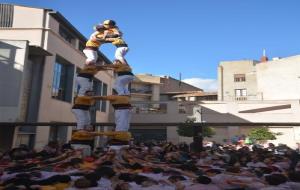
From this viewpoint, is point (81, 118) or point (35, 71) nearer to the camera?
point (81, 118)

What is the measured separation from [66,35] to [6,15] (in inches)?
210

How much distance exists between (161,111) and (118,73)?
125 feet

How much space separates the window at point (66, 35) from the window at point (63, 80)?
88.8 inches

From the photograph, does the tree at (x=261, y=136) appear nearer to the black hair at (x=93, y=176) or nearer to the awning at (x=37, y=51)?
the awning at (x=37, y=51)

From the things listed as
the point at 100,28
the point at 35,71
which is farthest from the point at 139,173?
the point at 35,71

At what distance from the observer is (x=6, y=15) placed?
23.5 meters

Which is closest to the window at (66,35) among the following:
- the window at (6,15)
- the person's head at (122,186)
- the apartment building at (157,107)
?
the window at (6,15)

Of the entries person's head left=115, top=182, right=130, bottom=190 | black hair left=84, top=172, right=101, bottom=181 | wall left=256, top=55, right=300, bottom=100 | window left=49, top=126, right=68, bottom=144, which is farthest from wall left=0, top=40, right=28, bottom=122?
wall left=256, top=55, right=300, bottom=100

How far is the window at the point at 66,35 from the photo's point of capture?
26.5 m

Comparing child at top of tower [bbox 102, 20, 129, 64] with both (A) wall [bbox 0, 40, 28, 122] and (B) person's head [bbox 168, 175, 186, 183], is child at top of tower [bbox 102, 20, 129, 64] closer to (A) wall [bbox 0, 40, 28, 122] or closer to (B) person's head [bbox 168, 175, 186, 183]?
(B) person's head [bbox 168, 175, 186, 183]

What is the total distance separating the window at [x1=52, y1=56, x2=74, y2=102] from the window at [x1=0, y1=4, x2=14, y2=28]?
4423 millimetres

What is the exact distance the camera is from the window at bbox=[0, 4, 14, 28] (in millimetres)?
23375

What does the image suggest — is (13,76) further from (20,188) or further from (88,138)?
(20,188)

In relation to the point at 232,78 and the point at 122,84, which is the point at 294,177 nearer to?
the point at 122,84
